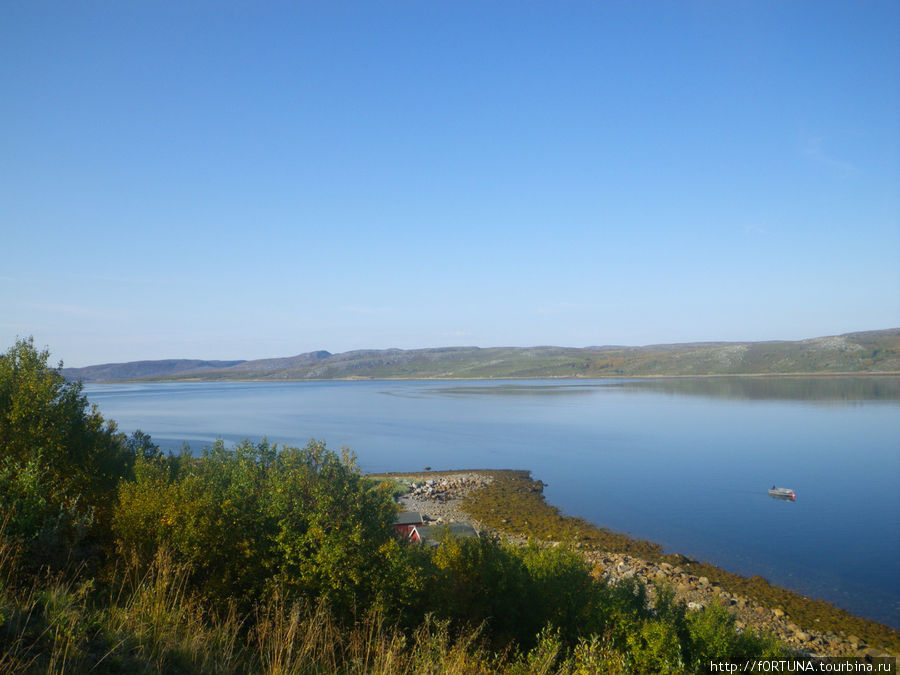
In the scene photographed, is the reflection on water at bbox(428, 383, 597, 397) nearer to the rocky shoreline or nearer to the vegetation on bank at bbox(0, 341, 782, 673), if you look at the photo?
the rocky shoreline

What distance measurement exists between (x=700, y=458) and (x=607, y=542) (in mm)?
23962

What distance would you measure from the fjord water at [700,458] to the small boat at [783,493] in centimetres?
47

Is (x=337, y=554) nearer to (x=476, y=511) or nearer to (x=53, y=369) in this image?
(x=53, y=369)

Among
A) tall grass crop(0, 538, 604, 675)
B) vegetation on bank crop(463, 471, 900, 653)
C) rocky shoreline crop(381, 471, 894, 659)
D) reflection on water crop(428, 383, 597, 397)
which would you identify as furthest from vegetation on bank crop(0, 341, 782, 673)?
reflection on water crop(428, 383, 597, 397)

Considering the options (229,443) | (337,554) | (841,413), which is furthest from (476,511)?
(841,413)

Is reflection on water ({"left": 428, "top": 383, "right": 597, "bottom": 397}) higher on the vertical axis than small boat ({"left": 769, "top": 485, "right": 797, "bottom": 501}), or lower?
lower

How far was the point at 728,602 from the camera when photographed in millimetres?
18234

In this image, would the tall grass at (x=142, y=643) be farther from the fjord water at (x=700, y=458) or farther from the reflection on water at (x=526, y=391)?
the reflection on water at (x=526, y=391)

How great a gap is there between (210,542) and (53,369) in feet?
28.2

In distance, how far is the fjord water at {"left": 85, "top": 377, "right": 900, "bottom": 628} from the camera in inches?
939

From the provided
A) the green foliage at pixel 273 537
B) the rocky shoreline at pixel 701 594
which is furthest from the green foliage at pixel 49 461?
the rocky shoreline at pixel 701 594

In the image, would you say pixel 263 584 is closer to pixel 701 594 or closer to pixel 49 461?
pixel 49 461

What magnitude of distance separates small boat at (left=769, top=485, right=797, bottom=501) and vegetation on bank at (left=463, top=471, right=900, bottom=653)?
41.3 ft

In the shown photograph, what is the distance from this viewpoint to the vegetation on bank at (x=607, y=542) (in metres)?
16.8
